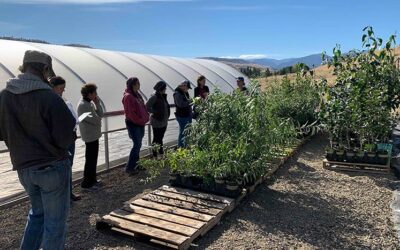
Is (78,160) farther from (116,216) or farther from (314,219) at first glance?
(314,219)

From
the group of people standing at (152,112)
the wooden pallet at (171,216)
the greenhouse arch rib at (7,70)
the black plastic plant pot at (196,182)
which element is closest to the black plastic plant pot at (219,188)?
the wooden pallet at (171,216)

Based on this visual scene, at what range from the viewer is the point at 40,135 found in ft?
8.97

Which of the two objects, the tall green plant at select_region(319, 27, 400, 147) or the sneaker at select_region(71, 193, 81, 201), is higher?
the tall green plant at select_region(319, 27, 400, 147)

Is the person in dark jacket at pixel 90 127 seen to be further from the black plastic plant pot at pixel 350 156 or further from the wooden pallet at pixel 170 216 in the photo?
the black plastic plant pot at pixel 350 156

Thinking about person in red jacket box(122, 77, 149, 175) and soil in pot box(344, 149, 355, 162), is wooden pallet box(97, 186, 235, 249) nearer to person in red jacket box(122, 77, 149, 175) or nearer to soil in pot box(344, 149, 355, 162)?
person in red jacket box(122, 77, 149, 175)

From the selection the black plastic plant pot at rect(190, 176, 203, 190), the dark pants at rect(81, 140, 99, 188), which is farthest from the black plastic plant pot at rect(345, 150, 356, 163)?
the dark pants at rect(81, 140, 99, 188)

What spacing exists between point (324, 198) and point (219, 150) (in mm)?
1601

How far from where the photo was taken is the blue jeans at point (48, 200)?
9.11 ft

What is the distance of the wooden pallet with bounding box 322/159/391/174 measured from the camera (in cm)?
631

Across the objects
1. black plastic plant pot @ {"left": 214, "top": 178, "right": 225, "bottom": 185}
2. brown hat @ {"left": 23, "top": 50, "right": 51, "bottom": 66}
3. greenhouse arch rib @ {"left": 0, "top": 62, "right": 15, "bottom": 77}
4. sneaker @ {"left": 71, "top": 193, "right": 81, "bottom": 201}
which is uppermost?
brown hat @ {"left": 23, "top": 50, "right": 51, "bottom": 66}

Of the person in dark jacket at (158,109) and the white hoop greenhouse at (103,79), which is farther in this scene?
the person in dark jacket at (158,109)

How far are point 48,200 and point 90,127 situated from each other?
247 centimetres

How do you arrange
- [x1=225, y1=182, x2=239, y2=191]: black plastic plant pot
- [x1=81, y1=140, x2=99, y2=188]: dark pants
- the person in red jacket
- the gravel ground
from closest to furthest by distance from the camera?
the gravel ground → [x1=225, y1=182, x2=239, y2=191]: black plastic plant pot → [x1=81, y1=140, x2=99, y2=188]: dark pants → the person in red jacket

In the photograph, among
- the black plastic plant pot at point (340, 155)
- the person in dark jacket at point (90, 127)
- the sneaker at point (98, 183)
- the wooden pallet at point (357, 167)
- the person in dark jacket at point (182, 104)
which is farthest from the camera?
the person in dark jacket at point (182, 104)
